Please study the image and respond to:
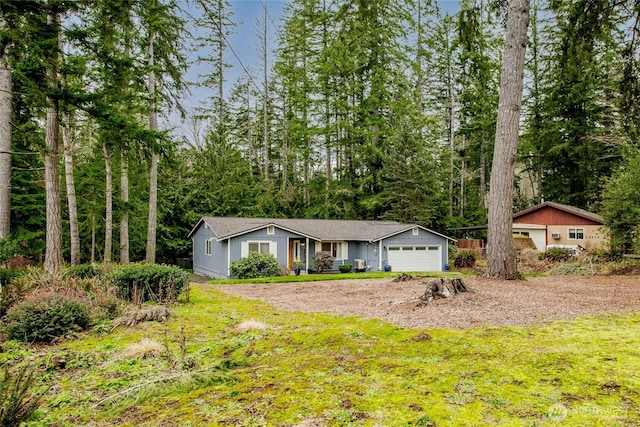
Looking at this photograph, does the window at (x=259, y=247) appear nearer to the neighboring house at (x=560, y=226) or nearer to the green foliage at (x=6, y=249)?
the green foliage at (x=6, y=249)

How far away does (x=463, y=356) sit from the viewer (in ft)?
13.3

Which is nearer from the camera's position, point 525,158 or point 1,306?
point 1,306

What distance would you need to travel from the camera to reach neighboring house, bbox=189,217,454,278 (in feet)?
68.9

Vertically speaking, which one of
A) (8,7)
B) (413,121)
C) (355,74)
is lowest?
(8,7)

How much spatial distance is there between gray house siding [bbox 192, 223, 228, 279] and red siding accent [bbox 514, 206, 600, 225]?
21.6 meters

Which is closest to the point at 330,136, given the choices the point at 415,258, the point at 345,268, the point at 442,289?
the point at 415,258

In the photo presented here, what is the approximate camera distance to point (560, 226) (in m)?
25.8

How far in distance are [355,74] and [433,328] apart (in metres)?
28.4

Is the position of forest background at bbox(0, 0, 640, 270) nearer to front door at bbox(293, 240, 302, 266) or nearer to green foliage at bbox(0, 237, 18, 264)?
green foliage at bbox(0, 237, 18, 264)

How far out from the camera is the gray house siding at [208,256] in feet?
68.3

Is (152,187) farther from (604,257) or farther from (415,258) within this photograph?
(604,257)

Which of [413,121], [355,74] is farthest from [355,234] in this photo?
[355,74]

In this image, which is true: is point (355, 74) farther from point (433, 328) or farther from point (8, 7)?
point (433, 328)

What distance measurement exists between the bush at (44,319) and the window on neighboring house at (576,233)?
91.2 ft
